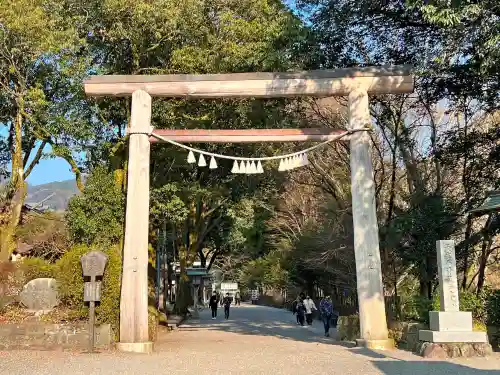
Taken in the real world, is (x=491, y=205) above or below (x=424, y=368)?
above

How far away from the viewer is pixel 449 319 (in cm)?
998

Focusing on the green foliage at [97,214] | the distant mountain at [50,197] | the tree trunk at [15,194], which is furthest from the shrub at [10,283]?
the tree trunk at [15,194]

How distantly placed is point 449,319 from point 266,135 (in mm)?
5413

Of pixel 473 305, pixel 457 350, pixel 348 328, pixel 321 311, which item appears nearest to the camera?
pixel 457 350

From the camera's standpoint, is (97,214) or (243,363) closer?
(243,363)

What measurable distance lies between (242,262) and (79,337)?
37739 millimetres

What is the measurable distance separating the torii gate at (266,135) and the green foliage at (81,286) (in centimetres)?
50

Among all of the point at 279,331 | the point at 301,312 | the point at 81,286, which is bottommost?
the point at 279,331

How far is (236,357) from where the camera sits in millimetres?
10078

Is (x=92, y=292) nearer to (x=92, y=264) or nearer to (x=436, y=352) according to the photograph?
(x=92, y=264)

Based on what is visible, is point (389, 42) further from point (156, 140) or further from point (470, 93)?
point (156, 140)

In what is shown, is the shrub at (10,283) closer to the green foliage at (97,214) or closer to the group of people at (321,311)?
the green foliage at (97,214)

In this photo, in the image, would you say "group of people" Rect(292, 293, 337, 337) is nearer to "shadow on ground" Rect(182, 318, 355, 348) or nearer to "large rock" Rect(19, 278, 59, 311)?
"shadow on ground" Rect(182, 318, 355, 348)

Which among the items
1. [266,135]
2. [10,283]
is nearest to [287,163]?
[266,135]
